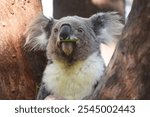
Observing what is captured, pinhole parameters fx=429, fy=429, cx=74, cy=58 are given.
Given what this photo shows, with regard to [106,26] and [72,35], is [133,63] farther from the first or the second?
[106,26]

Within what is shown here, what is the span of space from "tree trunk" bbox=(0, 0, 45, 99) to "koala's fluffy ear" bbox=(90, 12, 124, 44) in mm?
385

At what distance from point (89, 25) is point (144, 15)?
A: 0.76m

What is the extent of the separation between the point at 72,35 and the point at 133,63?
55 cm

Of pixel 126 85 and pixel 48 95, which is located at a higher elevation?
pixel 126 85

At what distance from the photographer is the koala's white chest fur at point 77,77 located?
223 cm

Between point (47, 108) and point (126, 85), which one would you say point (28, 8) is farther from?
point (126, 85)

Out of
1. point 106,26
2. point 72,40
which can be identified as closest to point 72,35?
point 72,40

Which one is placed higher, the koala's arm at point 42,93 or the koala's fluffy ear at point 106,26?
the koala's fluffy ear at point 106,26

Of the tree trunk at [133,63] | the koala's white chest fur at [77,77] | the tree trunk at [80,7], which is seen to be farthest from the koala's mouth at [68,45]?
the tree trunk at [80,7]

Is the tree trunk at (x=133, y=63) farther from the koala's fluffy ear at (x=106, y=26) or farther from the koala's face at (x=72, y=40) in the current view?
the koala's fluffy ear at (x=106, y=26)

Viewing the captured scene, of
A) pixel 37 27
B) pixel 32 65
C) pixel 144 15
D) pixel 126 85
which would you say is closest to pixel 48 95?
pixel 32 65

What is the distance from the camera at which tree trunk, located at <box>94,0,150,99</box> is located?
1.62 m

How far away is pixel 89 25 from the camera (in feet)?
7.72

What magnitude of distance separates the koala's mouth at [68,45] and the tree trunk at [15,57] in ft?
1.09
